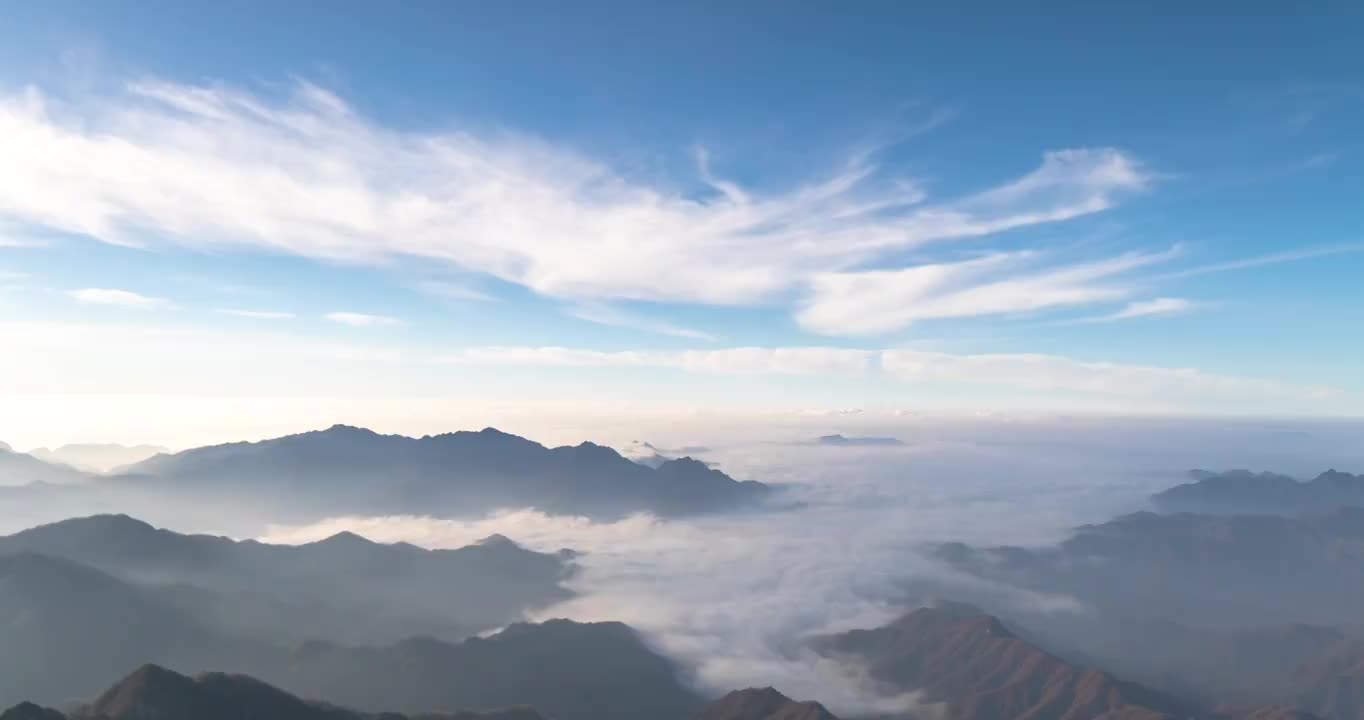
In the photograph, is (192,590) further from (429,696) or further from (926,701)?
(926,701)

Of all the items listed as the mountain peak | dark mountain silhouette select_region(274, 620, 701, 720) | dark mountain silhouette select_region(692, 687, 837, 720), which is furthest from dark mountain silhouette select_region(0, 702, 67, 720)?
dark mountain silhouette select_region(692, 687, 837, 720)

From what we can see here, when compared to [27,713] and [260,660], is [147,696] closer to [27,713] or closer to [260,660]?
[27,713]

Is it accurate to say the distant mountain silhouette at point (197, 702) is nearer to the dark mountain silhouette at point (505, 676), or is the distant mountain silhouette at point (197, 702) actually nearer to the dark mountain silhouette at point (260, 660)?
the dark mountain silhouette at point (505, 676)

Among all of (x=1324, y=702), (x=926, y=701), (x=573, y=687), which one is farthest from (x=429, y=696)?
(x=1324, y=702)

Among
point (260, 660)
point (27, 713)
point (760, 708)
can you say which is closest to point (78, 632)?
point (260, 660)

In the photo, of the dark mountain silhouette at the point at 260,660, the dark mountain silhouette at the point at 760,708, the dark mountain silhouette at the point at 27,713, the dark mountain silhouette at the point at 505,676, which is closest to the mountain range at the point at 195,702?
the dark mountain silhouette at the point at 27,713

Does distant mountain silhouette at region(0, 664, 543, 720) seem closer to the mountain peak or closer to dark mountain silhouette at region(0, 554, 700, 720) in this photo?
the mountain peak
